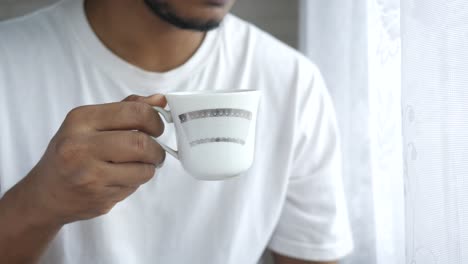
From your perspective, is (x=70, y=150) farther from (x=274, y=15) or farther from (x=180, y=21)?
(x=274, y=15)

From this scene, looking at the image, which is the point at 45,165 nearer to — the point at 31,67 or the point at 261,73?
the point at 31,67

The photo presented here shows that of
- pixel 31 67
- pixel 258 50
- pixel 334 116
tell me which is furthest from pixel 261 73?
pixel 31 67

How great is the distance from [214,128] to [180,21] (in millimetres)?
354

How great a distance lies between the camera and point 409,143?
589 millimetres

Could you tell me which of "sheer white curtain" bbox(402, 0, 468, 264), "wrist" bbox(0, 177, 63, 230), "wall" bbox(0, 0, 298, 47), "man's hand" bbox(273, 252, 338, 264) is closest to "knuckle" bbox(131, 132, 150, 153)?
"wrist" bbox(0, 177, 63, 230)

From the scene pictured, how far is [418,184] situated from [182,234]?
493 mm

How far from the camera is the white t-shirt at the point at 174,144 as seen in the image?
2.99ft

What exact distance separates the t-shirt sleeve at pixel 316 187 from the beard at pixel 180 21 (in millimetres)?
248

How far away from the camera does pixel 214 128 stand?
61 cm

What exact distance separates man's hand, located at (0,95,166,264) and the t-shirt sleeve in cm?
44

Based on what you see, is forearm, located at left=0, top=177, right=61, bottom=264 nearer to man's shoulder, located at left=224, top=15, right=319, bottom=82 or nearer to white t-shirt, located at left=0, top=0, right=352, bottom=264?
white t-shirt, located at left=0, top=0, right=352, bottom=264

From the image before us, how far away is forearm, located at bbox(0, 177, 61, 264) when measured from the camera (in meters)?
0.71

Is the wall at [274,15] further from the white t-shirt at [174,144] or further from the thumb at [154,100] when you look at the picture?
the thumb at [154,100]

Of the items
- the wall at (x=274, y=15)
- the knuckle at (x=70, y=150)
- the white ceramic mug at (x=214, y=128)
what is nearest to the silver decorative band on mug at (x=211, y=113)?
the white ceramic mug at (x=214, y=128)
